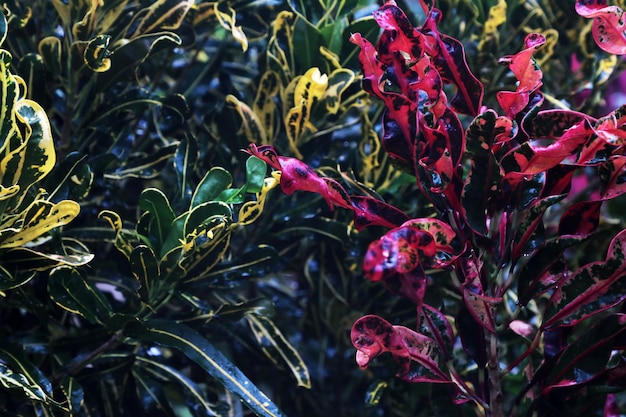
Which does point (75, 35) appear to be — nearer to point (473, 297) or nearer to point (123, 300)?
point (123, 300)

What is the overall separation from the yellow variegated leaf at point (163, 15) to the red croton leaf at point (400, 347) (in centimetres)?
45

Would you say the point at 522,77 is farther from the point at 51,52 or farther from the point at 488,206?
the point at 51,52

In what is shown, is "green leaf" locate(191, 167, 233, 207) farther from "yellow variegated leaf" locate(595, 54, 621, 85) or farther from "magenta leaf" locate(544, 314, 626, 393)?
"yellow variegated leaf" locate(595, 54, 621, 85)

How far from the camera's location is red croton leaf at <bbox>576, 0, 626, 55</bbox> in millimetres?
667

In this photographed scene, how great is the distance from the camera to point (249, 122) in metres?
0.87

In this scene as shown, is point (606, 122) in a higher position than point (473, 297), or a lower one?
higher

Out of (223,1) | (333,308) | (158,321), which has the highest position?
(223,1)

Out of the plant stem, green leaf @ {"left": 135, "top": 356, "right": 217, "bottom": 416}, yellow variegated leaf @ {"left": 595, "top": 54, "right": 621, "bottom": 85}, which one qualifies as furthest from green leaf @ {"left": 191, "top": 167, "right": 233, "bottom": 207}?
yellow variegated leaf @ {"left": 595, "top": 54, "right": 621, "bottom": 85}

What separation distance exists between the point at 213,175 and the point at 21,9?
0.38 meters

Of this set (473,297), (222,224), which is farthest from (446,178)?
(222,224)

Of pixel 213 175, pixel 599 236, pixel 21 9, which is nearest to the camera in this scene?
pixel 213 175

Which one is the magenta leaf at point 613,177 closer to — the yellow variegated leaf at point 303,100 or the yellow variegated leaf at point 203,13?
the yellow variegated leaf at point 303,100

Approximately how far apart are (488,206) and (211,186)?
29 centimetres

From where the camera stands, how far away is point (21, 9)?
88 cm
